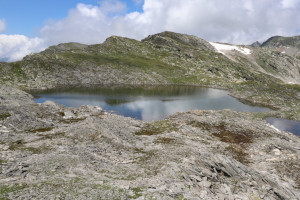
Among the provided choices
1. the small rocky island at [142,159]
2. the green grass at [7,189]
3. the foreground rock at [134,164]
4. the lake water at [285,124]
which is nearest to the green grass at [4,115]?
the foreground rock at [134,164]

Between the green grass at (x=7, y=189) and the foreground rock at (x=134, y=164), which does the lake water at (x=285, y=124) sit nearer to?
the foreground rock at (x=134, y=164)

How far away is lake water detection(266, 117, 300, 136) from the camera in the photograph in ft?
227

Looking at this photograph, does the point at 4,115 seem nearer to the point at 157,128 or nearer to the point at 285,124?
the point at 157,128

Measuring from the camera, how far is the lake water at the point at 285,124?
6932 centimetres

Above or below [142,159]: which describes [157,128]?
below

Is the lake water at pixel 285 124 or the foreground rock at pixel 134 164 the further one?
the lake water at pixel 285 124

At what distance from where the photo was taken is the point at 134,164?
29344 mm

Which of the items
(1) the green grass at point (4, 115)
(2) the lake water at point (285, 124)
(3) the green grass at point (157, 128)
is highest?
(1) the green grass at point (4, 115)

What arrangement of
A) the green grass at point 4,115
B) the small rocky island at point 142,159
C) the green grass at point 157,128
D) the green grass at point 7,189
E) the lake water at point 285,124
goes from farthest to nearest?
the lake water at point 285,124, the green grass at point 157,128, the green grass at point 4,115, the small rocky island at point 142,159, the green grass at point 7,189

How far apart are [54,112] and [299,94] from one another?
155328 millimetres

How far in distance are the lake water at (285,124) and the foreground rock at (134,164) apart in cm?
2332

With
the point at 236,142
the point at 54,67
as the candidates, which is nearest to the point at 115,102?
the point at 236,142

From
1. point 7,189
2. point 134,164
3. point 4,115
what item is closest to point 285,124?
point 134,164

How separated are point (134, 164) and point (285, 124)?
236ft
